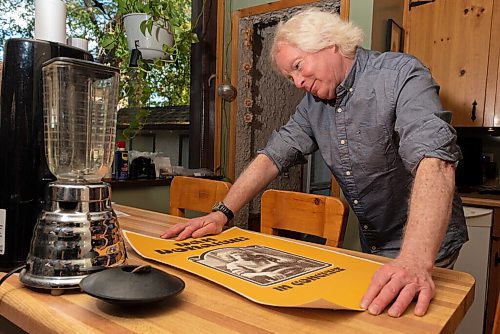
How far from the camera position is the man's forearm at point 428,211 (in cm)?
73

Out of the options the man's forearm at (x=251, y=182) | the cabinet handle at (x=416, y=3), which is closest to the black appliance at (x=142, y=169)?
the man's forearm at (x=251, y=182)

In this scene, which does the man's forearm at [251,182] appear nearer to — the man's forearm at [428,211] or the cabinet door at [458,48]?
the man's forearm at [428,211]

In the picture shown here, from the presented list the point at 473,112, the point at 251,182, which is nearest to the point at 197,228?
the point at 251,182

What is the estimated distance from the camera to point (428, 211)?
786 mm

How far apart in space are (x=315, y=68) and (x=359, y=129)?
220 mm

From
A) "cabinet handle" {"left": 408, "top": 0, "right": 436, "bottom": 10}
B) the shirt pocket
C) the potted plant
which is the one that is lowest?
the shirt pocket

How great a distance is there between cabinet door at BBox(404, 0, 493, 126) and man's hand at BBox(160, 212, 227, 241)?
1986 millimetres

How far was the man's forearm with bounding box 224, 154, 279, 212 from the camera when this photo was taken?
50.2 inches

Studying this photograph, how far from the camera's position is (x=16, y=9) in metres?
1.92

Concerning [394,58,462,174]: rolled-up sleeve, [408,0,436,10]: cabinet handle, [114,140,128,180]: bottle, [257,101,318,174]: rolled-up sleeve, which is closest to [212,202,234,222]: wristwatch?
[257,101,318,174]: rolled-up sleeve

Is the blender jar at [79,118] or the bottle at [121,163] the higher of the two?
the blender jar at [79,118]

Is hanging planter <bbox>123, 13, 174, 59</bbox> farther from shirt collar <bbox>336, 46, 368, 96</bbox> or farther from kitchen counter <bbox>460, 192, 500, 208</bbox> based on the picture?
kitchen counter <bbox>460, 192, 500, 208</bbox>

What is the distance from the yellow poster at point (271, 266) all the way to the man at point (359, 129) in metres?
0.10

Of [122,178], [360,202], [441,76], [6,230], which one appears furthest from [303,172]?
[6,230]
